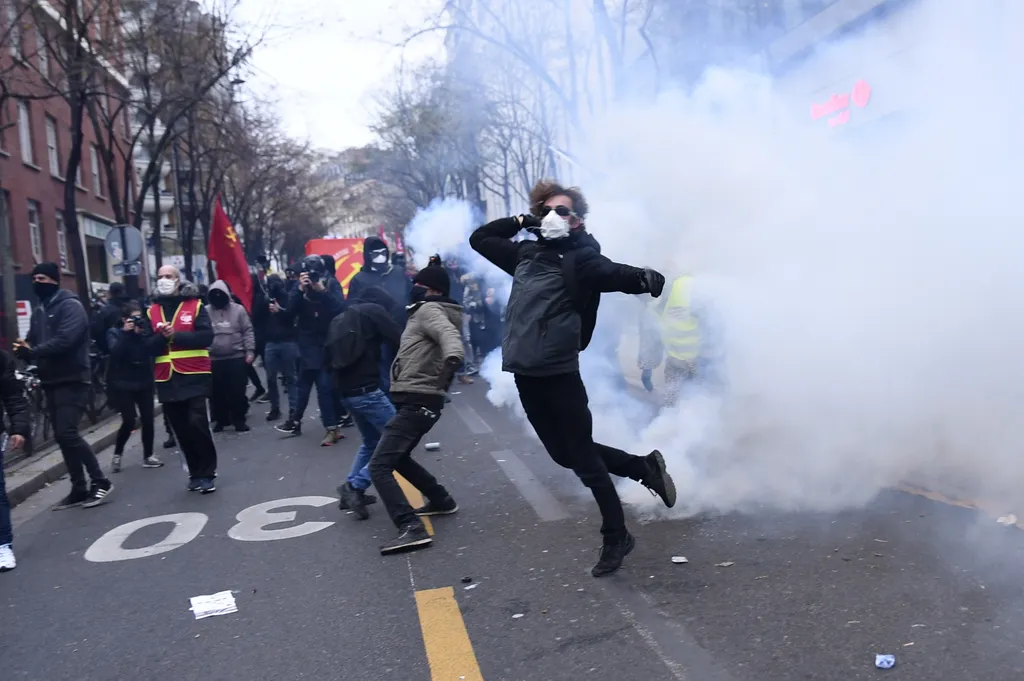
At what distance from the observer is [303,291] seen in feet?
32.0

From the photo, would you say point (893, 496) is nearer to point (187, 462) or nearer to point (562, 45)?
point (187, 462)

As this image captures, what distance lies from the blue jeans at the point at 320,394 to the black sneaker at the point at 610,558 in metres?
4.65

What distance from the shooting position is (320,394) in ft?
29.9

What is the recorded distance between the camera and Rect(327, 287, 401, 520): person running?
5.97 m

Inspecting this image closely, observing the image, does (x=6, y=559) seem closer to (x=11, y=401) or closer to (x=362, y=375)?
(x=11, y=401)

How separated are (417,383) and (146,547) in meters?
1.98

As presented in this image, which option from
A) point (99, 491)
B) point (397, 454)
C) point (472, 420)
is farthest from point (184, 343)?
point (472, 420)

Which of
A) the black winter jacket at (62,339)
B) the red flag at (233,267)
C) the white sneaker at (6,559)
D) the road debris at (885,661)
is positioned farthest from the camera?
the red flag at (233,267)

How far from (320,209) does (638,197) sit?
4230 centimetres

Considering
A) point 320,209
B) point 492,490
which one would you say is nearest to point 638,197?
point 492,490

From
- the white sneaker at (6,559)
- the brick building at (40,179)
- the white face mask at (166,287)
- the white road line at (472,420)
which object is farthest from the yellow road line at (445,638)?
the brick building at (40,179)

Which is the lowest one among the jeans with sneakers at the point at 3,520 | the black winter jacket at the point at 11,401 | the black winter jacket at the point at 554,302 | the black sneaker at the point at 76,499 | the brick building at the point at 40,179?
the black sneaker at the point at 76,499

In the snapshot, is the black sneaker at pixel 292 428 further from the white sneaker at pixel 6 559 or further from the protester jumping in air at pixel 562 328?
the protester jumping in air at pixel 562 328

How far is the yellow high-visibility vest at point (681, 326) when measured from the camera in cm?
729
